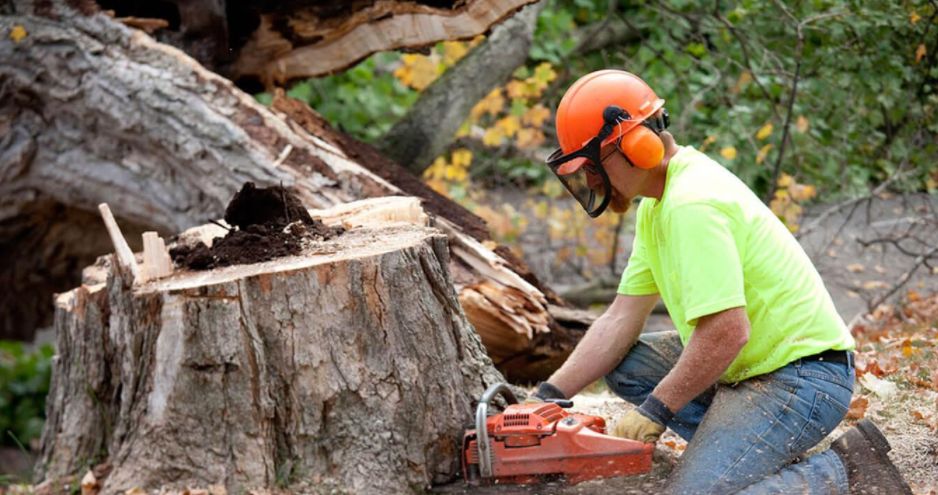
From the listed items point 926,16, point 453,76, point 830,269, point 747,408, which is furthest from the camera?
point 830,269

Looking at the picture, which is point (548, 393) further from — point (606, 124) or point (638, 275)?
point (606, 124)

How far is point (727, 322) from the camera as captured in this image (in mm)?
2723

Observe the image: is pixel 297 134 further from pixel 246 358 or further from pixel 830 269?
pixel 830 269

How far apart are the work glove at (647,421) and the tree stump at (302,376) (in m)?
0.62

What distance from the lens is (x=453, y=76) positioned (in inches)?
269

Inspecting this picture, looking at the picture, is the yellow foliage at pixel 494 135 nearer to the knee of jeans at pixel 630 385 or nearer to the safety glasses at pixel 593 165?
the knee of jeans at pixel 630 385

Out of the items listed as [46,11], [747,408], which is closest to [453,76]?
[46,11]

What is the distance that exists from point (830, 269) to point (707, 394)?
4821 millimetres

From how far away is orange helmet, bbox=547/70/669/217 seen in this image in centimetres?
286

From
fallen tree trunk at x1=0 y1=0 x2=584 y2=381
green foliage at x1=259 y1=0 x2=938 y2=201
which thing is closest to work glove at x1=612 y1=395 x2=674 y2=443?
fallen tree trunk at x1=0 y1=0 x2=584 y2=381

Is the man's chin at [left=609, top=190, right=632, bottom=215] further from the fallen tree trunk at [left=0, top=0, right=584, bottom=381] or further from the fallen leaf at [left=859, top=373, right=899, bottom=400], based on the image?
the fallen leaf at [left=859, top=373, right=899, bottom=400]

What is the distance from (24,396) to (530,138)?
17.6 feet

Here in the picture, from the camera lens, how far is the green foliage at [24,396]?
849 cm


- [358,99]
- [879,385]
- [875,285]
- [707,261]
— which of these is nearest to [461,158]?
[358,99]
